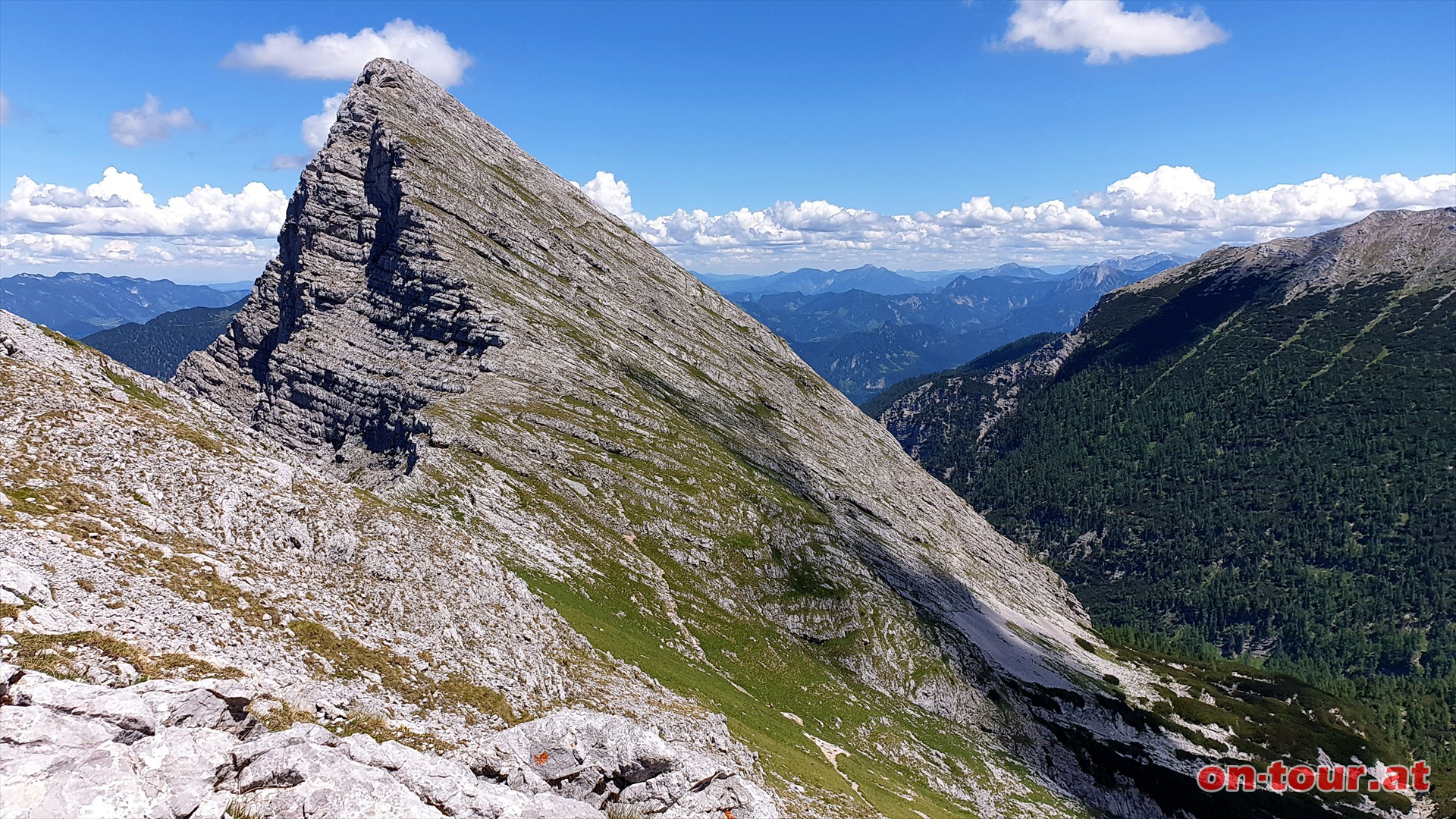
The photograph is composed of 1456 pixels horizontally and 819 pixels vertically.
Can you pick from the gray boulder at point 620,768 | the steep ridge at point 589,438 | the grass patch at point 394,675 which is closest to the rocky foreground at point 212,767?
the gray boulder at point 620,768

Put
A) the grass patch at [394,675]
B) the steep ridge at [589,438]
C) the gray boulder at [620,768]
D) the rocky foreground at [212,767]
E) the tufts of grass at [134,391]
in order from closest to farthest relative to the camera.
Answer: the rocky foreground at [212,767]
the gray boulder at [620,768]
the grass patch at [394,675]
the tufts of grass at [134,391]
the steep ridge at [589,438]

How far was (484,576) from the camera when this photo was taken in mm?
47406

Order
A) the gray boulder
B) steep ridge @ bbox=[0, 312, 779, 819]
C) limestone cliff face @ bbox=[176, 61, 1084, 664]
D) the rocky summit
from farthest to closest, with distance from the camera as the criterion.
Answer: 1. limestone cliff face @ bbox=[176, 61, 1084, 664]
2. the gray boulder
3. the rocky summit
4. steep ridge @ bbox=[0, 312, 779, 819]

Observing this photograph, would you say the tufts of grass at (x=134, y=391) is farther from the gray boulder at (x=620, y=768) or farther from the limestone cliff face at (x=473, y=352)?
the gray boulder at (x=620, y=768)

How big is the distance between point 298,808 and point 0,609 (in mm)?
13796

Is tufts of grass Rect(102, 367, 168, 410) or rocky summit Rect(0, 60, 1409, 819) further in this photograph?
tufts of grass Rect(102, 367, 168, 410)

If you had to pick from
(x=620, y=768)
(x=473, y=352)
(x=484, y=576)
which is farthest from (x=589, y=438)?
(x=620, y=768)

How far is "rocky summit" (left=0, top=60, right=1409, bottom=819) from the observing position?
2209 centimetres

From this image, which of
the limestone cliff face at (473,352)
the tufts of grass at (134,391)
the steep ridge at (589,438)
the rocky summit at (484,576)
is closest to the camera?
the rocky summit at (484,576)

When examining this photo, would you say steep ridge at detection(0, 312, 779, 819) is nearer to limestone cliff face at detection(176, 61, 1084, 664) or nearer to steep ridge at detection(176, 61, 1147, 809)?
steep ridge at detection(176, 61, 1147, 809)

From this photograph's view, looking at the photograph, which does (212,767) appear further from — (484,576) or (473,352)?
(473,352)

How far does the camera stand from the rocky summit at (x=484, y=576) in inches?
870

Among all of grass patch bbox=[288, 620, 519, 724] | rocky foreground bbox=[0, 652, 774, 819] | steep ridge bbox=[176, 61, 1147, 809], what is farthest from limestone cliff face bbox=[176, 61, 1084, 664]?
rocky foreground bbox=[0, 652, 774, 819]

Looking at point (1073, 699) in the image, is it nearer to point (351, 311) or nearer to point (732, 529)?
point (732, 529)
